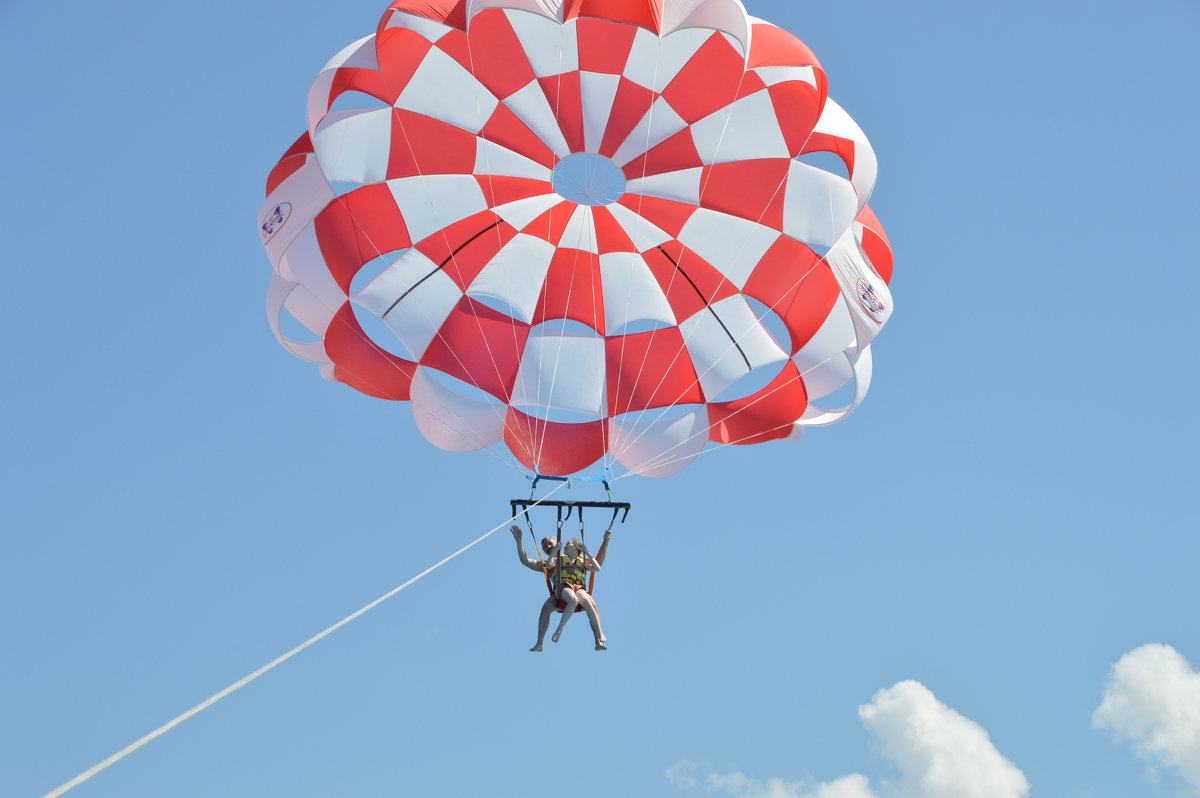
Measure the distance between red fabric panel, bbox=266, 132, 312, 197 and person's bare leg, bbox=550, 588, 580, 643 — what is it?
12.7 ft

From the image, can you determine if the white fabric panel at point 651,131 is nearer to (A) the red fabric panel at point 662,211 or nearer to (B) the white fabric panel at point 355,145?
(A) the red fabric panel at point 662,211

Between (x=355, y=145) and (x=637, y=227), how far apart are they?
7.65 feet

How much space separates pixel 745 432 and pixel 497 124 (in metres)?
3.19

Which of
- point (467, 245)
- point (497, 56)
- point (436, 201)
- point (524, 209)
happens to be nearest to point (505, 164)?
point (524, 209)

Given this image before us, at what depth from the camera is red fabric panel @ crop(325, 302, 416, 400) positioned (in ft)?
37.1

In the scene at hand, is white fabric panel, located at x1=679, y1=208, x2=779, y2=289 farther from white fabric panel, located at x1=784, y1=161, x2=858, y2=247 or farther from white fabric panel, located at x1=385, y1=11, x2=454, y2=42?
white fabric panel, located at x1=385, y1=11, x2=454, y2=42

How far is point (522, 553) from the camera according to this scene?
1033cm

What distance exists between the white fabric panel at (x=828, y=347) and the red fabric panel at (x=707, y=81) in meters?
1.83

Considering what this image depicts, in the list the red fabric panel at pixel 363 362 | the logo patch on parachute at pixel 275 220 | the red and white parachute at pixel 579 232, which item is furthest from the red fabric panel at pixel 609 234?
the logo patch on parachute at pixel 275 220

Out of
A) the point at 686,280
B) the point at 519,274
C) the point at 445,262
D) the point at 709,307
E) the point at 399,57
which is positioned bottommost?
the point at 709,307

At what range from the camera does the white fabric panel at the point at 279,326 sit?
11.2 meters

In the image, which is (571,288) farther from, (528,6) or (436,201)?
(528,6)

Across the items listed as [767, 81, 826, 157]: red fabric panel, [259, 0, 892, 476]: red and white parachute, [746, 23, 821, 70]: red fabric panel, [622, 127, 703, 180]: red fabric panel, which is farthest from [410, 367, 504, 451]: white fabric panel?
[746, 23, 821, 70]: red fabric panel

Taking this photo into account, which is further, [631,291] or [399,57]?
[631,291]
